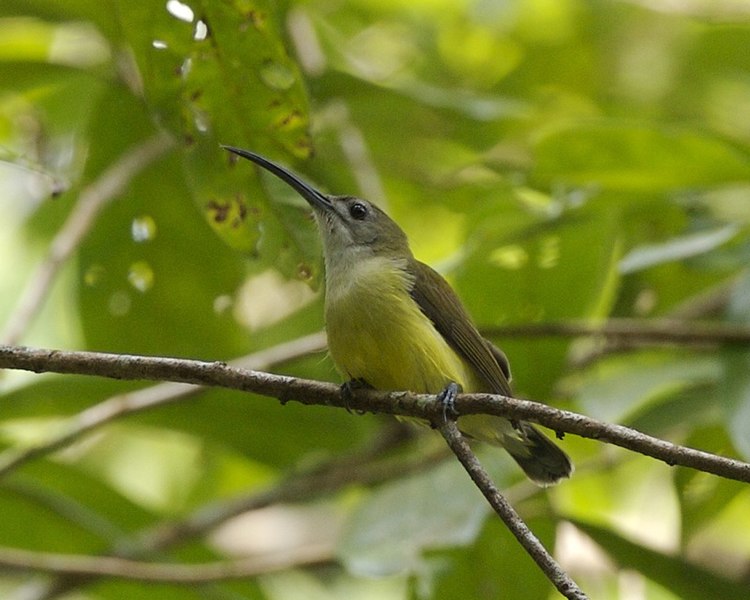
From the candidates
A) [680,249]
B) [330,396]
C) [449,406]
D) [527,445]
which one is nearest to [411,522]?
[527,445]

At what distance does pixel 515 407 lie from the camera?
2.36 metres

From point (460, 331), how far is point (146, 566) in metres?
1.58

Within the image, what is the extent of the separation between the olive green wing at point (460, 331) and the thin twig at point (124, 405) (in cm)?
54

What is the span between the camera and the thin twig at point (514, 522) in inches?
83.9

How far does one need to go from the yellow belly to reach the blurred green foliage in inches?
7.5

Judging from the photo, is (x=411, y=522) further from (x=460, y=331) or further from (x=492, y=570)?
(x=460, y=331)

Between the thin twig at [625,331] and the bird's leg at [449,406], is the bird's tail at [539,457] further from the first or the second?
the bird's leg at [449,406]

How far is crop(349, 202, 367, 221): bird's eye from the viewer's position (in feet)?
14.5

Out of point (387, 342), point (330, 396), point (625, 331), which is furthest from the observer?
point (625, 331)

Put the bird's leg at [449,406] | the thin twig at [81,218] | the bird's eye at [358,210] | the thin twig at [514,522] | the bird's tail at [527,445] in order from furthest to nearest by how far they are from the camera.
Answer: the bird's eye at [358,210] → the thin twig at [81,218] → the bird's tail at [527,445] → the bird's leg at [449,406] → the thin twig at [514,522]

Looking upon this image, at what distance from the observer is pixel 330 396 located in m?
2.72

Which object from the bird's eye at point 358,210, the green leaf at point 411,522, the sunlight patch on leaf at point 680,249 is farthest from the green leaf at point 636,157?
the green leaf at point 411,522

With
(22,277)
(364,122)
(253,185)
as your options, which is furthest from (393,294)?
(22,277)

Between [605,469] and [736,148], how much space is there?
1418mm
